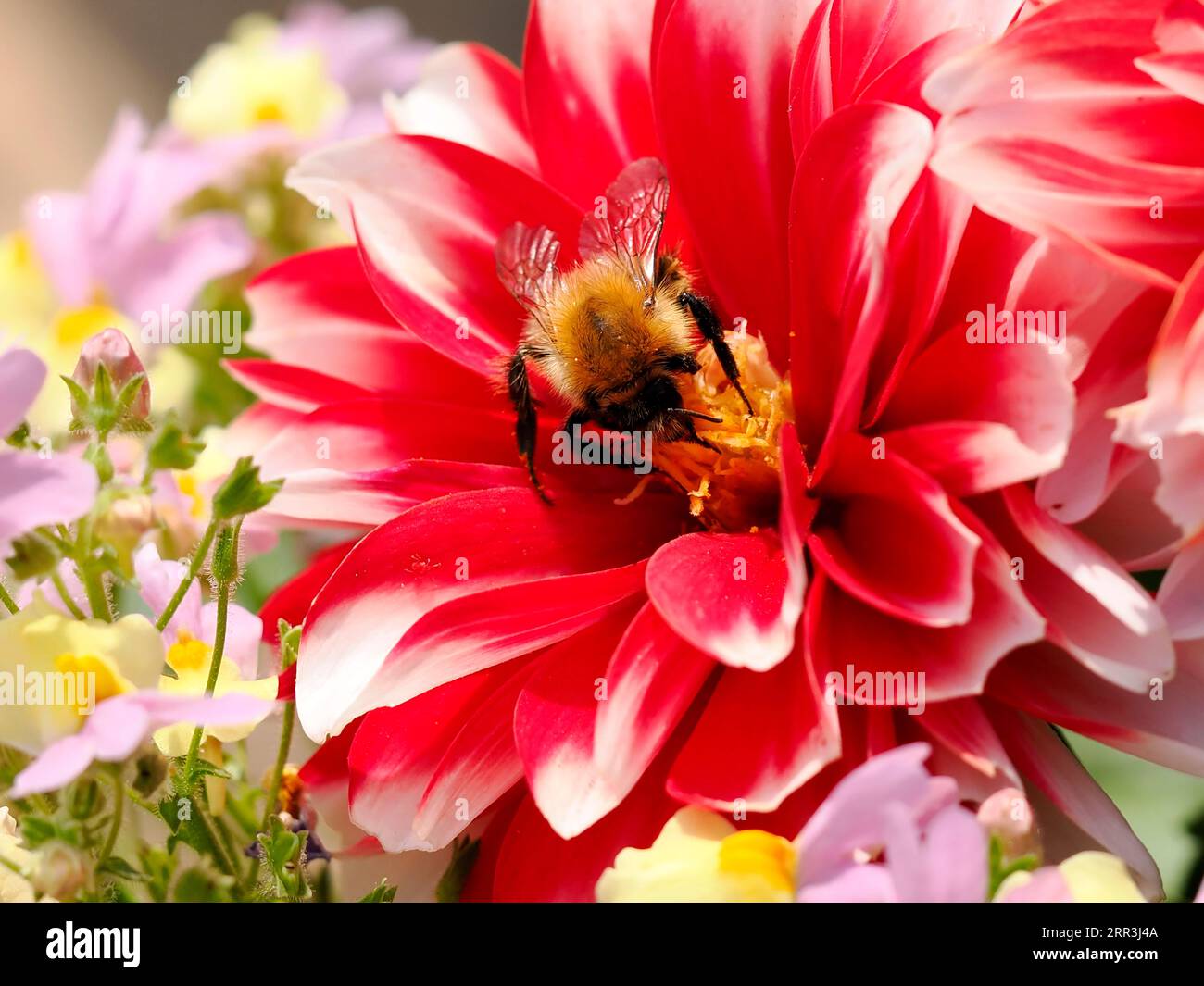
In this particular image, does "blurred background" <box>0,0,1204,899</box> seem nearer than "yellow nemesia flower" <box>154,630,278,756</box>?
No

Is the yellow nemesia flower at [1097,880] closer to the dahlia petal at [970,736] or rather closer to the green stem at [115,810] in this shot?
the dahlia petal at [970,736]

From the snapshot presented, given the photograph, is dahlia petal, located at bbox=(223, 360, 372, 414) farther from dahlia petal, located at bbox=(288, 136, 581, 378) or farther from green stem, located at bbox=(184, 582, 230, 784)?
green stem, located at bbox=(184, 582, 230, 784)

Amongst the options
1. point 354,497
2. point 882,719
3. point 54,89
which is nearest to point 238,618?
point 354,497

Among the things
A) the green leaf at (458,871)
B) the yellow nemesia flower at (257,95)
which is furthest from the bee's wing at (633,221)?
the yellow nemesia flower at (257,95)

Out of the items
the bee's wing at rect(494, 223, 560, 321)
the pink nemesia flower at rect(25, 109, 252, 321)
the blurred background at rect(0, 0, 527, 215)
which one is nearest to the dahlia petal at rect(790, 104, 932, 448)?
the bee's wing at rect(494, 223, 560, 321)

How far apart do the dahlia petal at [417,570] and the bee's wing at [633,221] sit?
0.10 m

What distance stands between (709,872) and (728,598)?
9 cm

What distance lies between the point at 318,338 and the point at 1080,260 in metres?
0.30

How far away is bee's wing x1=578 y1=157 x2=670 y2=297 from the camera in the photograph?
0.50 m

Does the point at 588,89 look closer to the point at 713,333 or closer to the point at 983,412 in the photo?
the point at 713,333

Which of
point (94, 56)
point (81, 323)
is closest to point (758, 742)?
point (81, 323)

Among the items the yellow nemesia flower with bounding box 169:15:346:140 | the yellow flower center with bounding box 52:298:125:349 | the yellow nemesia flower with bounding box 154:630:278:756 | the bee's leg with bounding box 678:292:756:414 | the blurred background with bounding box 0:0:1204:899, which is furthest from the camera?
the blurred background with bounding box 0:0:1204:899

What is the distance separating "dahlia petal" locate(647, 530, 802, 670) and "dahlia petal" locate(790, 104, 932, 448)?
0.05m

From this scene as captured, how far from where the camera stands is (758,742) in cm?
40
